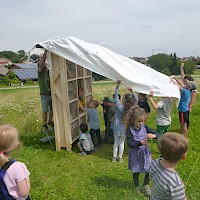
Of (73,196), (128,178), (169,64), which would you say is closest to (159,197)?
(73,196)

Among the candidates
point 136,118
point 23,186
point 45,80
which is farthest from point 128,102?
point 23,186

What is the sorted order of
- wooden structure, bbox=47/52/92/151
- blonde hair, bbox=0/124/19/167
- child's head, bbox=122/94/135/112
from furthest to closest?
1. wooden structure, bbox=47/52/92/151
2. child's head, bbox=122/94/135/112
3. blonde hair, bbox=0/124/19/167

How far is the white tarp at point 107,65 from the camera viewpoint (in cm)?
546

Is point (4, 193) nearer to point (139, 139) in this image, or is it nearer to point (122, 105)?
point (139, 139)

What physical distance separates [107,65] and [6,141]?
3.39 m

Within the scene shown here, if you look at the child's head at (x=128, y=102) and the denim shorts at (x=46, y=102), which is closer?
the child's head at (x=128, y=102)

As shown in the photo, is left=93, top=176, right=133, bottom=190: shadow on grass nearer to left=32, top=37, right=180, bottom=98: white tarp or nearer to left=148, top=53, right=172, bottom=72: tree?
left=32, top=37, right=180, bottom=98: white tarp

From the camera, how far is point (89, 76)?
840cm

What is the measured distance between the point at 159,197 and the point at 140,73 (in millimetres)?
3699

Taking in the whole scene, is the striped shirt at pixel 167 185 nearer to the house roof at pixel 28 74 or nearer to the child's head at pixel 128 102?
the child's head at pixel 128 102

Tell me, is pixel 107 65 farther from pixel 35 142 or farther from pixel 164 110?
pixel 35 142

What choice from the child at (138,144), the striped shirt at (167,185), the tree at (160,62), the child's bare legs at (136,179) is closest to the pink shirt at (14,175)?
the striped shirt at (167,185)

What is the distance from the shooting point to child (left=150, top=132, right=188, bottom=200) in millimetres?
2438

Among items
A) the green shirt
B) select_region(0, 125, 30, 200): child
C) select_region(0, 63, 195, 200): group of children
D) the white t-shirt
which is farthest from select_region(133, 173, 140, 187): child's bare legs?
the green shirt
